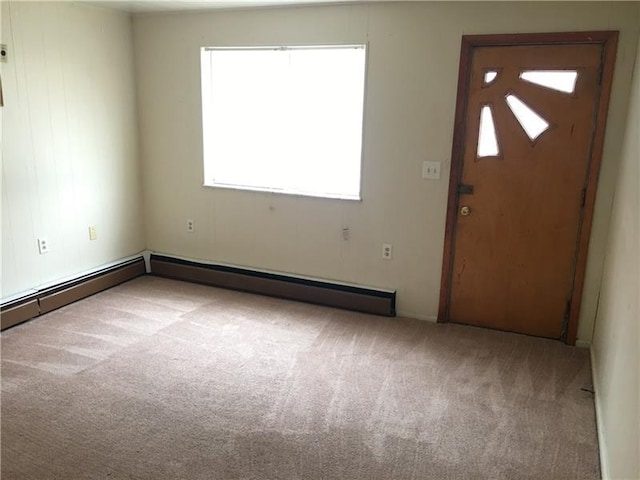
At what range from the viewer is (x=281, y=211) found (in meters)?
3.96

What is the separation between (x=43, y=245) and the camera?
141 inches

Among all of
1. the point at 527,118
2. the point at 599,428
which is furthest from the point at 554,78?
the point at 599,428

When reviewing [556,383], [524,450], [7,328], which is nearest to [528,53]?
[556,383]

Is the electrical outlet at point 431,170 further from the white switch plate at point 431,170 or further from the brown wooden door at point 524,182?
the brown wooden door at point 524,182

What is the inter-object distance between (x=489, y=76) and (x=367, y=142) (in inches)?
36.0

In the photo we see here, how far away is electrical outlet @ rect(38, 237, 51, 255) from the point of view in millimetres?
3557

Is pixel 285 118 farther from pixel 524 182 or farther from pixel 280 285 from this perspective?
pixel 524 182

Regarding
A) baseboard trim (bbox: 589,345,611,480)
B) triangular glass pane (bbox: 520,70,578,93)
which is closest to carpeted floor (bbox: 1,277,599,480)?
baseboard trim (bbox: 589,345,611,480)

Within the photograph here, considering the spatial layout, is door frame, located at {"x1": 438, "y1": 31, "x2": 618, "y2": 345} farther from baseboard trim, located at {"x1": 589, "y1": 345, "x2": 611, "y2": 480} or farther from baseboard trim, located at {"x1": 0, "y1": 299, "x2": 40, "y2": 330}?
baseboard trim, located at {"x1": 0, "y1": 299, "x2": 40, "y2": 330}


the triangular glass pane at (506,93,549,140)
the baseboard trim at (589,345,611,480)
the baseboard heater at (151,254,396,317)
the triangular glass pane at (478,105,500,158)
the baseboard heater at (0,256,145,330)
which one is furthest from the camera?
the baseboard heater at (151,254,396,317)

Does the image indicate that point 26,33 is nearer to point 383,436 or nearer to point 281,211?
point 281,211

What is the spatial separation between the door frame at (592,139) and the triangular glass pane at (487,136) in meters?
0.12

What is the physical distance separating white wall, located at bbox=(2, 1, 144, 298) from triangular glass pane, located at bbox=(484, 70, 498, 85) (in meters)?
2.89

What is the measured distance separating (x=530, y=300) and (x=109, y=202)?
3.41 metres
